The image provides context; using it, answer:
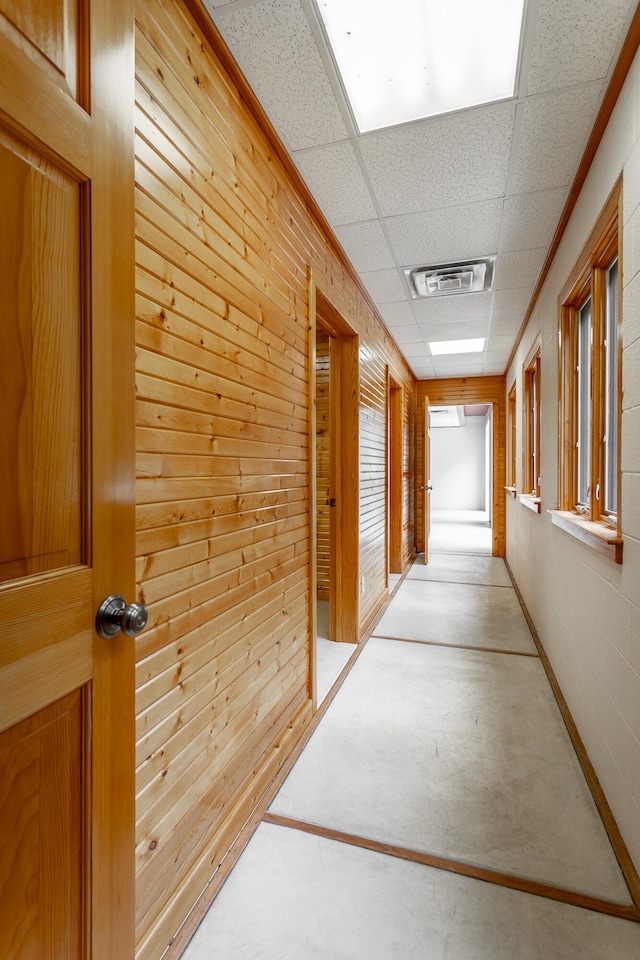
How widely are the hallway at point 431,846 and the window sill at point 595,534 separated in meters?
0.95

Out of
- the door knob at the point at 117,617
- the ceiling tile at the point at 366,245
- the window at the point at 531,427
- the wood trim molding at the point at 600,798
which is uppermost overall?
the ceiling tile at the point at 366,245

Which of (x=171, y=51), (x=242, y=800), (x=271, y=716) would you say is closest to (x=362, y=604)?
(x=271, y=716)

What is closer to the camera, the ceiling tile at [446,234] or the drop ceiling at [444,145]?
the drop ceiling at [444,145]

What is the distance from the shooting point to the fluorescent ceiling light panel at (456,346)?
487 centimetres

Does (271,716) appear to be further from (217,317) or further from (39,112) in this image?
(39,112)

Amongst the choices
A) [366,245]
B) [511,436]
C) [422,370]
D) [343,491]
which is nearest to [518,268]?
[366,245]

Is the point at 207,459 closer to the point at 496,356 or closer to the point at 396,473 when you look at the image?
the point at 396,473

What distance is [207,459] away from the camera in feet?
4.62

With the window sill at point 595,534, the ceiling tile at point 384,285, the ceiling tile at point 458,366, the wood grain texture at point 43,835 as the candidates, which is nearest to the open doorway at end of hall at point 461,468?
the ceiling tile at point 458,366

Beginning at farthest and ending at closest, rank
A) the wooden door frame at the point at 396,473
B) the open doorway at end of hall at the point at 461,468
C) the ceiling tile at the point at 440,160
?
1. the open doorway at end of hall at the point at 461,468
2. the wooden door frame at the point at 396,473
3. the ceiling tile at the point at 440,160

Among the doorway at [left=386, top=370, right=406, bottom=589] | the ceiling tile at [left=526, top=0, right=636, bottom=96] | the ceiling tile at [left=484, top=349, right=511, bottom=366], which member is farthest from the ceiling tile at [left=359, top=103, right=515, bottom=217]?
the ceiling tile at [left=484, top=349, right=511, bottom=366]

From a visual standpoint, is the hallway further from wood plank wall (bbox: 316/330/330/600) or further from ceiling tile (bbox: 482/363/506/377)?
ceiling tile (bbox: 482/363/506/377)

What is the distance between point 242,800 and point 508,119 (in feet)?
8.71

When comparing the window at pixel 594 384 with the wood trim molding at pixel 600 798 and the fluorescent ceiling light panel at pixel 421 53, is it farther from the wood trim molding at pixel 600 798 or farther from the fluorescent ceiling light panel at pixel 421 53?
the wood trim molding at pixel 600 798
